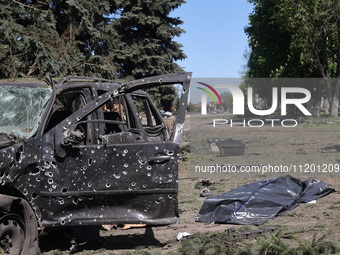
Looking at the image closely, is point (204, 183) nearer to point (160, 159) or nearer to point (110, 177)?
point (160, 159)

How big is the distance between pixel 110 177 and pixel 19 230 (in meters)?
1.18

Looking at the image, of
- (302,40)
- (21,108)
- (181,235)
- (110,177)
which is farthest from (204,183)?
(302,40)

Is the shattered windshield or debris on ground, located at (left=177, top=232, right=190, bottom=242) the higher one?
the shattered windshield

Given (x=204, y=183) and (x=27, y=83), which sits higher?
(x=27, y=83)

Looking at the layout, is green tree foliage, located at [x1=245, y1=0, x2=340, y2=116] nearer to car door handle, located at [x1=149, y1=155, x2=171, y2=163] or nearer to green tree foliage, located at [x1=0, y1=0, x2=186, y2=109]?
green tree foliage, located at [x1=0, y1=0, x2=186, y2=109]

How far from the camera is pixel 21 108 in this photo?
625 centimetres

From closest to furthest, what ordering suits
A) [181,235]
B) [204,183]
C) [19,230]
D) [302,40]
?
[19,230] → [181,235] → [204,183] → [302,40]

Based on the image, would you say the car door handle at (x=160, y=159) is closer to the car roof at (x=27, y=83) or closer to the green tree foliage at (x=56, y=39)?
the car roof at (x=27, y=83)

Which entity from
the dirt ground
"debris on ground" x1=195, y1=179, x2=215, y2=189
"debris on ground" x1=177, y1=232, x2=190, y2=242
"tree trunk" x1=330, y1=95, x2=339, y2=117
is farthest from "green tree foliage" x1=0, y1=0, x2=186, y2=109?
"tree trunk" x1=330, y1=95, x2=339, y2=117

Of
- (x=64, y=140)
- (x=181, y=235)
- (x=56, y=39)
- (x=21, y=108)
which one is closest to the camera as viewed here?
(x=64, y=140)

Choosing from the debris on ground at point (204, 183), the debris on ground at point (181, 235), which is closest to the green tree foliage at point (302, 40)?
the debris on ground at point (204, 183)

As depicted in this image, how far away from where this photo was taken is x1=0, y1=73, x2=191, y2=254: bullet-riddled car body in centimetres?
559

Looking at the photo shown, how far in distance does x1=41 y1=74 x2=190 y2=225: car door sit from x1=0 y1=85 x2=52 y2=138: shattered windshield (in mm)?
326

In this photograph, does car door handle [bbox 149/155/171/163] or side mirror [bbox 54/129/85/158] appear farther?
car door handle [bbox 149/155/171/163]
